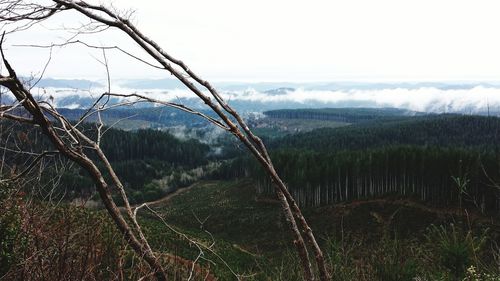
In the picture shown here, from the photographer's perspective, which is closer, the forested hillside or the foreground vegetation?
the foreground vegetation

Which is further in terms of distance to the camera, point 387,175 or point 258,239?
point 387,175

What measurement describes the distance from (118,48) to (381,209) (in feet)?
178

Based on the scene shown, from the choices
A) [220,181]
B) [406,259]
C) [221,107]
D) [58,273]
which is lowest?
[220,181]

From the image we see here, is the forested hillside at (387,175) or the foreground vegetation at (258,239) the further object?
the forested hillside at (387,175)

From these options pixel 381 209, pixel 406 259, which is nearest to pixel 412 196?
pixel 381 209

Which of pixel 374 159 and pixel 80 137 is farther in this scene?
pixel 374 159

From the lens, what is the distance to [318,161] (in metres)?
66.6

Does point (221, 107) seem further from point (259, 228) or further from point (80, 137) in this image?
point (259, 228)

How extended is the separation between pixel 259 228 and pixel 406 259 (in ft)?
165

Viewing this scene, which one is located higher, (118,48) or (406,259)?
(118,48)

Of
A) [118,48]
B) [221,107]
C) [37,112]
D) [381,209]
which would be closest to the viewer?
[118,48]

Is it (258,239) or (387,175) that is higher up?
(387,175)

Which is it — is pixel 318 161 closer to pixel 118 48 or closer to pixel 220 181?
pixel 220 181

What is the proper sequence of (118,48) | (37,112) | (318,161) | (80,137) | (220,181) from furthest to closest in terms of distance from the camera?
(220,181) → (318,161) → (80,137) → (37,112) → (118,48)
